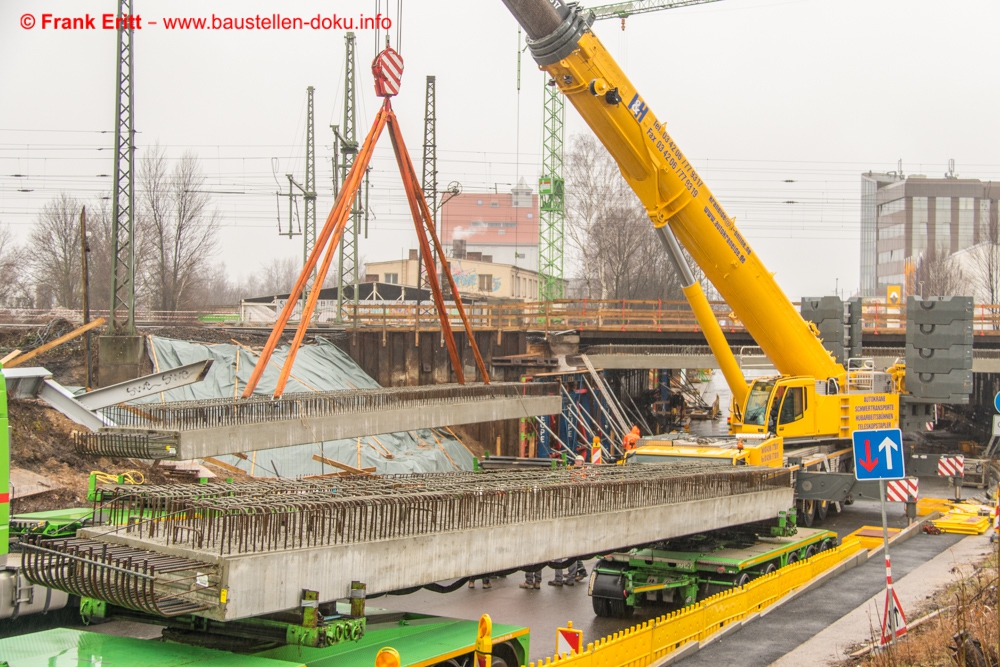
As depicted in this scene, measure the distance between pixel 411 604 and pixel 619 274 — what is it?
4133 cm

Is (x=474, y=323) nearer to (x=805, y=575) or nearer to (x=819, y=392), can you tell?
(x=819, y=392)

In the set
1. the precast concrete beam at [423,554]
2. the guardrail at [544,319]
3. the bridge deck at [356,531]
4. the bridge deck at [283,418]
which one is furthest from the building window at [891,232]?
the bridge deck at [356,531]

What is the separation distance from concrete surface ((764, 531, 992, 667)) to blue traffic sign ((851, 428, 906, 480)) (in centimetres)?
164

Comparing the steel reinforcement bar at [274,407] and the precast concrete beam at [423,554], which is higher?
the steel reinforcement bar at [274,407]

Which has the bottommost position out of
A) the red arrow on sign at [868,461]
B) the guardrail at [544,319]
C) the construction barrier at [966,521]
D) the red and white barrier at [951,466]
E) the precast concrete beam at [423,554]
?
the construction barrier at [966,521]

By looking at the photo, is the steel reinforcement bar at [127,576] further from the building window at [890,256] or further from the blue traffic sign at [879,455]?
the building window at [890,256]

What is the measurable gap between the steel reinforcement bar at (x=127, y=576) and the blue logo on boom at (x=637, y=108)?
13.1 m

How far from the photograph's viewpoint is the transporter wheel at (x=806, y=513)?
21875 mm

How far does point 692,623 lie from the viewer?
38.2 ft

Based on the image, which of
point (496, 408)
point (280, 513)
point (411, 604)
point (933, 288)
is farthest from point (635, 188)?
point (933, 288)

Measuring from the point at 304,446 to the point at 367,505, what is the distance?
15.6m

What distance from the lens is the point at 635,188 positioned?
19.8m

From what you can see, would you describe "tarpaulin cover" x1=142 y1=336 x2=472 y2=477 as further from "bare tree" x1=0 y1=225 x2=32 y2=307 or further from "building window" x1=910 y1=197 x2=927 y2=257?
"building window" x1=910 y1=197 x2=927 y2=257

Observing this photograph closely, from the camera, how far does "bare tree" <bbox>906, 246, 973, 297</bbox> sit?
219 feet
